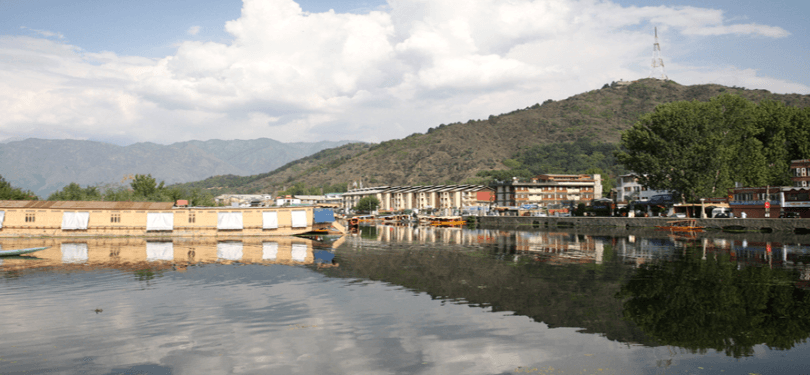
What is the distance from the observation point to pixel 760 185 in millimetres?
82688

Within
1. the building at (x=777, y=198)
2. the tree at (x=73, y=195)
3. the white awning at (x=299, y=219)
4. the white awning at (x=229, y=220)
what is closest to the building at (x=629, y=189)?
the building at (x=777, y=198)

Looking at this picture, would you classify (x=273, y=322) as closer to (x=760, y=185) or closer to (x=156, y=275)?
(x=156, y=275)

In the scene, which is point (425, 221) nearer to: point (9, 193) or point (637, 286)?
point (9, 193)

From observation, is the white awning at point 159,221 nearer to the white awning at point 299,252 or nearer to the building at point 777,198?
the white awning at point 299,252

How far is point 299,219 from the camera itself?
6359 centimetres

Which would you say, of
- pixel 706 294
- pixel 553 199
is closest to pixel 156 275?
pixel 706 294

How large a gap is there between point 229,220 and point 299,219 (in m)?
8.24

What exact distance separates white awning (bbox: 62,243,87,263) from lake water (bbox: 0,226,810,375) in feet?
2.74

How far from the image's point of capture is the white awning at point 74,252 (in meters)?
36.9

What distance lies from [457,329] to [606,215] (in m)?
92.4

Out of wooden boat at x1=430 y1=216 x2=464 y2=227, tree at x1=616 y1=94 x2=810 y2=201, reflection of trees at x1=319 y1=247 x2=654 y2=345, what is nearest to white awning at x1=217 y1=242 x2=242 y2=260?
reflection of trees at x1=319 y1=247 x2=654 y2=345

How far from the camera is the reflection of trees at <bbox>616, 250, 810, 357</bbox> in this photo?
1664 centimetres

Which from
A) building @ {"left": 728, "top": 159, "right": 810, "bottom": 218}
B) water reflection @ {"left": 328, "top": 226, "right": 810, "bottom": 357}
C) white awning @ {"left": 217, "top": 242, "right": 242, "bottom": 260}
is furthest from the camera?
building @ {"left": 728, "top": 159, "right": 810, "bottom": 218}

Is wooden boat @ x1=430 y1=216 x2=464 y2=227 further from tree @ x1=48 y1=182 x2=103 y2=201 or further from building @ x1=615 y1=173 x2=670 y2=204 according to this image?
tree @ x1=48 y1=182 x2=103 y2=201
